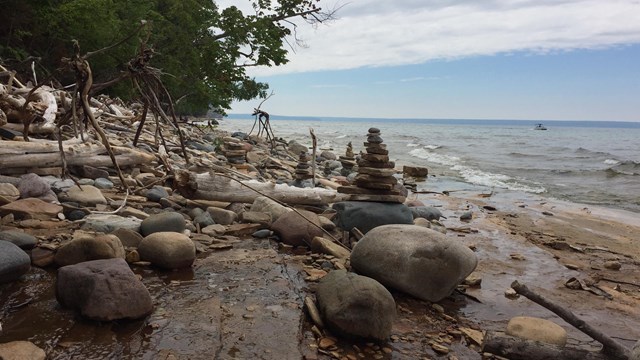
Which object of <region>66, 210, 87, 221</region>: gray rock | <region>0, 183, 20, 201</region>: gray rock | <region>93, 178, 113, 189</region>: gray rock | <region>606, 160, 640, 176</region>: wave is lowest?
<region>606, 160, 640, 176</region>: wave

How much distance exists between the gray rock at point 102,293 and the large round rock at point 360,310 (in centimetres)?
149

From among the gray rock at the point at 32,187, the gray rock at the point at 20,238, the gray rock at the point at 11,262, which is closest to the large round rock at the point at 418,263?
the gray rock at the point at 11,262

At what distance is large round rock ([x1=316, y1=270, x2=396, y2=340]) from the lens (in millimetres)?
3602

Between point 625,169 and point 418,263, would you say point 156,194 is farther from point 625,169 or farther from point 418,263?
point 625,169

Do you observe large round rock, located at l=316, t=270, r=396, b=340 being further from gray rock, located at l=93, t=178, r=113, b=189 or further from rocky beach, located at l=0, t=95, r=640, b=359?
gray rock, located at l=93, t=178, r=113, b=189

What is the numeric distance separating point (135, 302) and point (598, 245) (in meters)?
8.63

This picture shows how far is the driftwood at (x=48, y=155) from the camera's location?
6379 mm

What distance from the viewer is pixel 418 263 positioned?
4738mm

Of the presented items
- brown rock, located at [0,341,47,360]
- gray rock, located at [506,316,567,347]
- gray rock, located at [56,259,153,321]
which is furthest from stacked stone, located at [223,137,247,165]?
brown rock, located at [0,341,47,360]

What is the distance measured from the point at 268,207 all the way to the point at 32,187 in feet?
10.6

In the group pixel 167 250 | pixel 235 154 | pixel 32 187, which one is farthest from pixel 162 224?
pixel 235 154

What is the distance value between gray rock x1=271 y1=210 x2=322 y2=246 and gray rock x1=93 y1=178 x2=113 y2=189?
290 centimetres

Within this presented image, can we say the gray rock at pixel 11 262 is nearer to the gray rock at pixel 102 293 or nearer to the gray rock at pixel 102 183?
the gray rock at pixel 102 293

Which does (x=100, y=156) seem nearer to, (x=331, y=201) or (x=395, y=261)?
(x=331, y=201)
